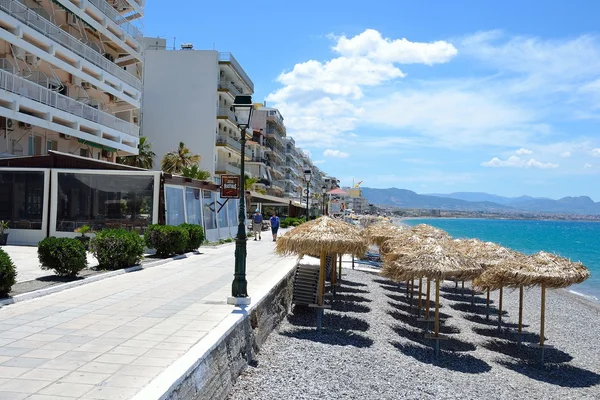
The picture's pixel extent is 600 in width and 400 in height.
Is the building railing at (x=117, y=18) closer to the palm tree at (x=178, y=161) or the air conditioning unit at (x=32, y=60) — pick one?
the air conditioning unit at (x=32, y=60)

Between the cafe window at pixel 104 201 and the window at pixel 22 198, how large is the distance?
757 mm

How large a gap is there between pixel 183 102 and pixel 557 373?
4150 centimetres

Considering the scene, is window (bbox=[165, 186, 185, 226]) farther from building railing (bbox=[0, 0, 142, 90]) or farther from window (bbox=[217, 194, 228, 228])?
building railing (bbox=[0, 0, 142, 90])

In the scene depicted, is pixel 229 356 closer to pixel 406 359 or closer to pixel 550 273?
pixel 406 359

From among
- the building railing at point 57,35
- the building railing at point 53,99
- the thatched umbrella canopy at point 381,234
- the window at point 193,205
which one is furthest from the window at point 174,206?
the building railing at point 57,35

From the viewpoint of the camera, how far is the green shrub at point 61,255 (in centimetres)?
1148

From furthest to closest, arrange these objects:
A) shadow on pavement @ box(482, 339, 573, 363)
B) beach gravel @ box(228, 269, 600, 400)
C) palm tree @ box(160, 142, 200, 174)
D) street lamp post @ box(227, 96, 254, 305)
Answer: palm tree @ box(160, 142, 200, 174), shadow on pavement @ box(482, 339, 573, 363), street lamp post @ box(227, 96, 254, 305), beach gravel @ box(228, 269, 600, 400)

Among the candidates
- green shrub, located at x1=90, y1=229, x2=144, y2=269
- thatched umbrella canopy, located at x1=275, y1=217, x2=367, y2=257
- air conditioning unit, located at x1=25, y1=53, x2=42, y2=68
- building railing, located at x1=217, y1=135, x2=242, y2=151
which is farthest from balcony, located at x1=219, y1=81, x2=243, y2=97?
thatched umbrella canopy, located at x1=275, y1=217, x2=367, y2=257

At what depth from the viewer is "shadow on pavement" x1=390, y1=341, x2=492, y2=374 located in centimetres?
1138

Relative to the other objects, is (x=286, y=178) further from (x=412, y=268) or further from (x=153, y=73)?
(x=412, y=268)

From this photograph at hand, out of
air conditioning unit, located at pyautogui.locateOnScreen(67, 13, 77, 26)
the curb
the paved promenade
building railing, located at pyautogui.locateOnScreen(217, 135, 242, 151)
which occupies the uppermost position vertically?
air conditioning unit, located at pyautogui.locateOnScreen(67, 13, 77, 26)

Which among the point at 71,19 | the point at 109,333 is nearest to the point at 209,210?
the point at 71,19

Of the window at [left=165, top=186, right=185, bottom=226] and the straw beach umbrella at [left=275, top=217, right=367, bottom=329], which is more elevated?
the window at [left=165, top=186, right=185, bottom=226]

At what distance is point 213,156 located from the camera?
4838 cm
